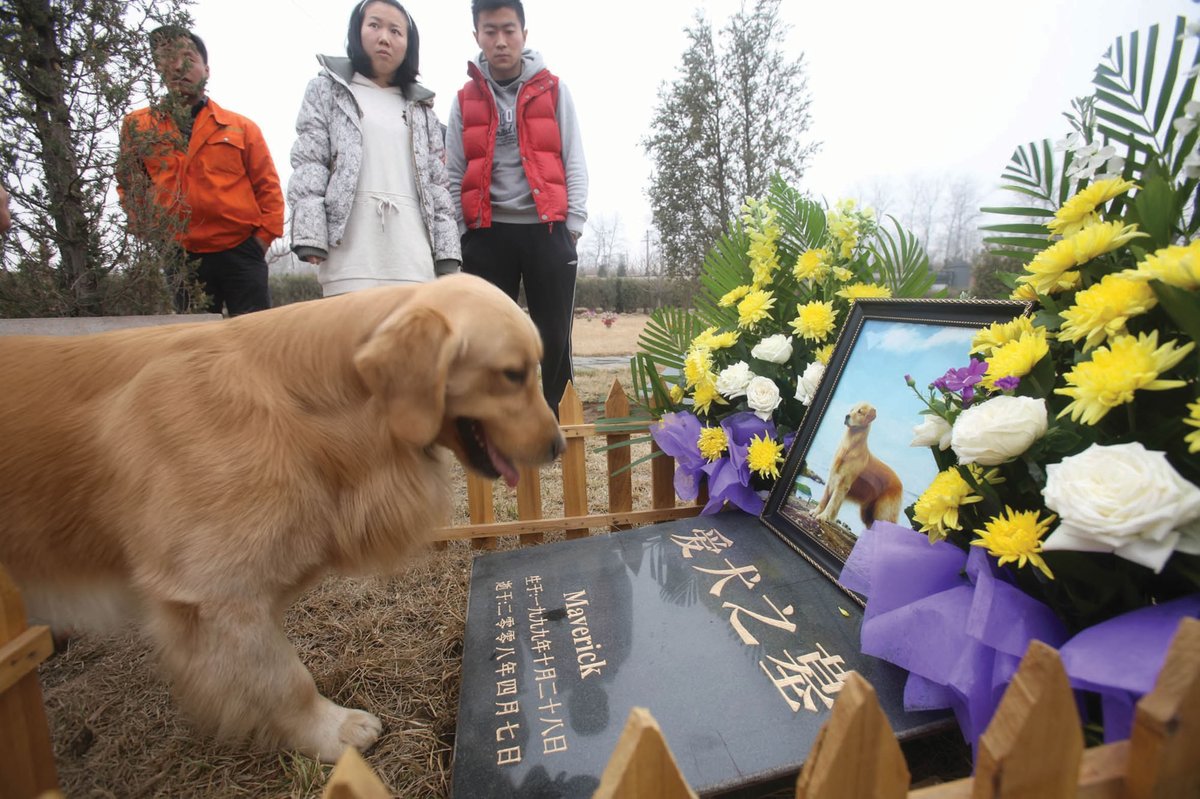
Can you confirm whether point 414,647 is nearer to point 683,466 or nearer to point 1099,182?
point 683,466

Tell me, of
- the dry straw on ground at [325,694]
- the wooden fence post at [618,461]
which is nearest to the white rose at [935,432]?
the dry straw on ground at [325,694]

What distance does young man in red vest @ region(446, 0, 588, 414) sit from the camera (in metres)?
3.76

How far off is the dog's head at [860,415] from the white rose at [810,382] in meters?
0.27

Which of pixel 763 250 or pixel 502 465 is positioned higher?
pixel 763 250

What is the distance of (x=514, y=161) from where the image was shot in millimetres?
3844

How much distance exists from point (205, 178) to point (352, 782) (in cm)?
418

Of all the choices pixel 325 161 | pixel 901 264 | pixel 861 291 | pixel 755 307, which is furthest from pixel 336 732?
pixel 901 264

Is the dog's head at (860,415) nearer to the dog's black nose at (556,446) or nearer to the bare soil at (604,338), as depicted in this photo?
the dog's black nose at (556,446)

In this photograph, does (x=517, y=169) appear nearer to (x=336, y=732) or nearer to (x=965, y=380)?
(x=965, y=380)

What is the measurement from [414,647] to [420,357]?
1417 millimetres

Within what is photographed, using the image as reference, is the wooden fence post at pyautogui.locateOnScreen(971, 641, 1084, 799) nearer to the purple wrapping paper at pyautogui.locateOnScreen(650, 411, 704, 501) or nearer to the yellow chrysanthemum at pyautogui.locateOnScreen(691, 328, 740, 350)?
the purple wrapping paper at pyautogui.locateOnScreen(650, 411, 704, 501)

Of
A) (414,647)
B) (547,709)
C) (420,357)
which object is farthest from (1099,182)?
(414,647)

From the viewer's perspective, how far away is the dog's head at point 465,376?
158cm

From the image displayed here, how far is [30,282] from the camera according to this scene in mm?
3133
